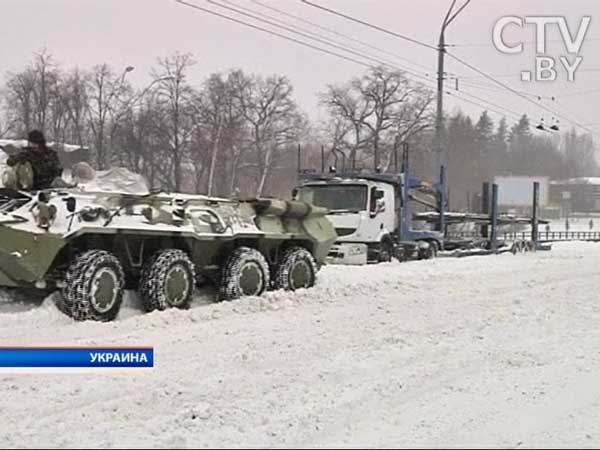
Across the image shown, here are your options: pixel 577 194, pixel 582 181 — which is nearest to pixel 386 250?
pixel 577 194

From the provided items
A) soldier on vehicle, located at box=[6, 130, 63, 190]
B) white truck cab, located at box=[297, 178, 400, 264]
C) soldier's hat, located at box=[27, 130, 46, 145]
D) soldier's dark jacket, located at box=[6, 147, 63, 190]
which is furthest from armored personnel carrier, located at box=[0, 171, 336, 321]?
white truck cab, located at box=[297, 178, 400, 264]

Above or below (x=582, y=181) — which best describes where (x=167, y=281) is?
below

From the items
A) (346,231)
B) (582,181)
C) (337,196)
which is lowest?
(346,231)

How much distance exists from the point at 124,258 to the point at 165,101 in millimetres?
42551

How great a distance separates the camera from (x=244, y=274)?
10680 millimetres

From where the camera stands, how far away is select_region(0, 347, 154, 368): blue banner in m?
6.66

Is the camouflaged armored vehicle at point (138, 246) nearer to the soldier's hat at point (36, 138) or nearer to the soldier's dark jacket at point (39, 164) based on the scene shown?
the soldier's dark jacket at point (39, 164)

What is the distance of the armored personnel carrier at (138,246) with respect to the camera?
8.52 m

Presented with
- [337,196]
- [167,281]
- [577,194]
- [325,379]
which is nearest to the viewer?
[325,379]

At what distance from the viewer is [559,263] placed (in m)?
18.9

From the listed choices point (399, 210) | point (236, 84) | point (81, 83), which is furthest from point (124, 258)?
point (236, 84)

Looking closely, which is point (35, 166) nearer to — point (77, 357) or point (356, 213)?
point (77, 357)

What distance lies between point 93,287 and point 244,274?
8.29ft

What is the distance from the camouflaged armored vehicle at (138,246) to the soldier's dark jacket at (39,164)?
390mm
